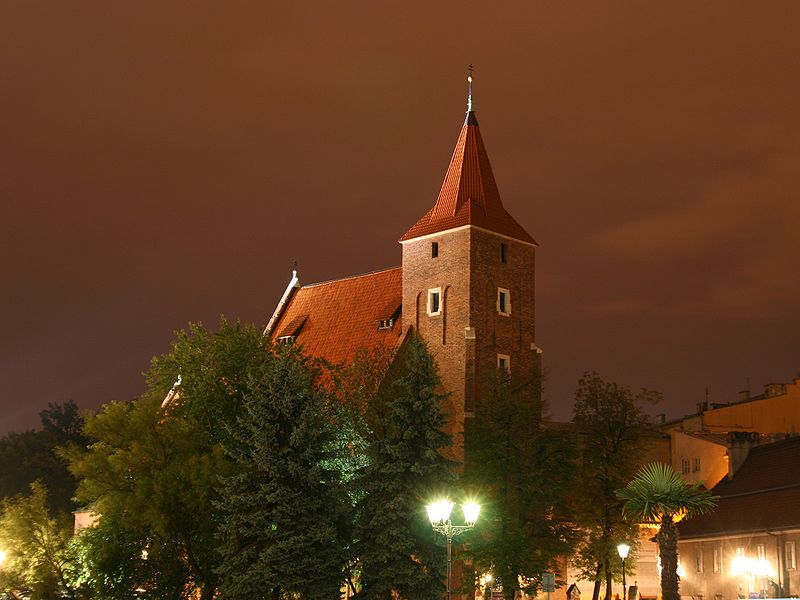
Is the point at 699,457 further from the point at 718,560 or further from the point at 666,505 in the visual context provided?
the point at 666,505

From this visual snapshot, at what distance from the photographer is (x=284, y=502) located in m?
45.2

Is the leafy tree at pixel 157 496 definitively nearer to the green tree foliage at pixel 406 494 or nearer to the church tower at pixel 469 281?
the green tree foliage at pixel 406 494

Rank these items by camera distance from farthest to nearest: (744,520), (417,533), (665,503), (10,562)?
1. (744,520)
2. (10,562)
3. (417,533)
4. (665,503)

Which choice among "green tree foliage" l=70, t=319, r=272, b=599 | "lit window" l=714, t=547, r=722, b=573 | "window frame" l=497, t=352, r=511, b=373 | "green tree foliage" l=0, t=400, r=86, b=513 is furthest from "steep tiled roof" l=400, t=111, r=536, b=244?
"green tree foliage" l=0, t=400, r=86, b=513

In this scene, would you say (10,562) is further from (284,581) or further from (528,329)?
(528,329)

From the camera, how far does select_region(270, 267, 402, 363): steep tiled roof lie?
221 feet

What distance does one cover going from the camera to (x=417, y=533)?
156ft

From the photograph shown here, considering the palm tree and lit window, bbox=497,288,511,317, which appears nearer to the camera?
the palm tree

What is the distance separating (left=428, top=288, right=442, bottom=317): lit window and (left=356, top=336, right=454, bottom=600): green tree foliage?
41.4 feet

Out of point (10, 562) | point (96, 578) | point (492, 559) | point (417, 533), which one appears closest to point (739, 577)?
point (492, 559)

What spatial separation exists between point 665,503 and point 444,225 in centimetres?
2731

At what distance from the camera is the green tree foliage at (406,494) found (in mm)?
46562

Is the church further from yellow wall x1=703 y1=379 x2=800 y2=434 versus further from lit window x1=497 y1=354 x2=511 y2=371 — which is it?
yellow wall x1=703 y1=379 x2=800 y2=434

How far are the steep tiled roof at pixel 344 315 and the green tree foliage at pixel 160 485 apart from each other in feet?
42.4
